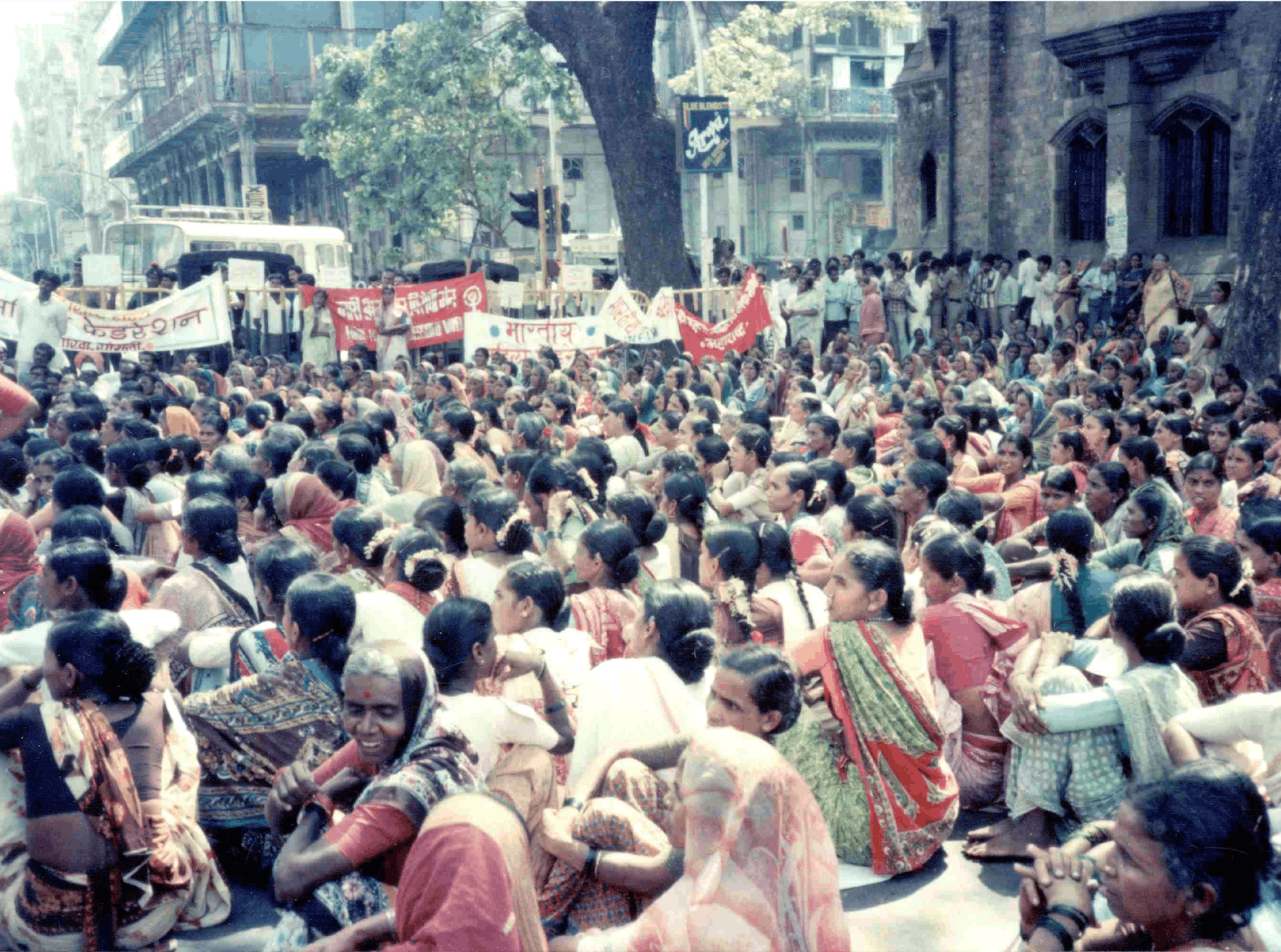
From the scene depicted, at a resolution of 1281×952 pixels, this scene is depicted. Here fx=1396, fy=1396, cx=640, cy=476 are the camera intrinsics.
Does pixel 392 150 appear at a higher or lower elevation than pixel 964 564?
higher

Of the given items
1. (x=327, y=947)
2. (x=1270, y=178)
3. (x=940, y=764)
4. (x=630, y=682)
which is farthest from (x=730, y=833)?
(x=1270, y=178)

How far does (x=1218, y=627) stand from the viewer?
4.09 meters

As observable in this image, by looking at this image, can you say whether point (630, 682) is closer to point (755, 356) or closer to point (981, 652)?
point (981, 652)

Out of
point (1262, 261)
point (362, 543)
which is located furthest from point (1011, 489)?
point (1262, 261)

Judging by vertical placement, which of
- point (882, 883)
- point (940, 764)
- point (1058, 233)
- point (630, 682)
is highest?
point (1058, 233)

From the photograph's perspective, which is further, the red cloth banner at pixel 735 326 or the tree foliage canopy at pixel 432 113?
the tree foliage canopy at pixel 432 113

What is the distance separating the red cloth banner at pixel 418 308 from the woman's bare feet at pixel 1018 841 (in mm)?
9539

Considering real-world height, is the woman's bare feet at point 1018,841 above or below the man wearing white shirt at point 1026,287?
below

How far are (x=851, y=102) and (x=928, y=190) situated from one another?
748 inches

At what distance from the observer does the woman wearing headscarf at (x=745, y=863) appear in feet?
8.20

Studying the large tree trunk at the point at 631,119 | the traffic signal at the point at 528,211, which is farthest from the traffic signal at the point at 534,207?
the large tree trunk at the point at 631,119

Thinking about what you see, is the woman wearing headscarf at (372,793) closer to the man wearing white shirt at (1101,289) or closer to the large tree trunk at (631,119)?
the man wearing white shirt at (1101,289)

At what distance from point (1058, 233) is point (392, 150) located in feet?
42.2

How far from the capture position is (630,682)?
3.53m
